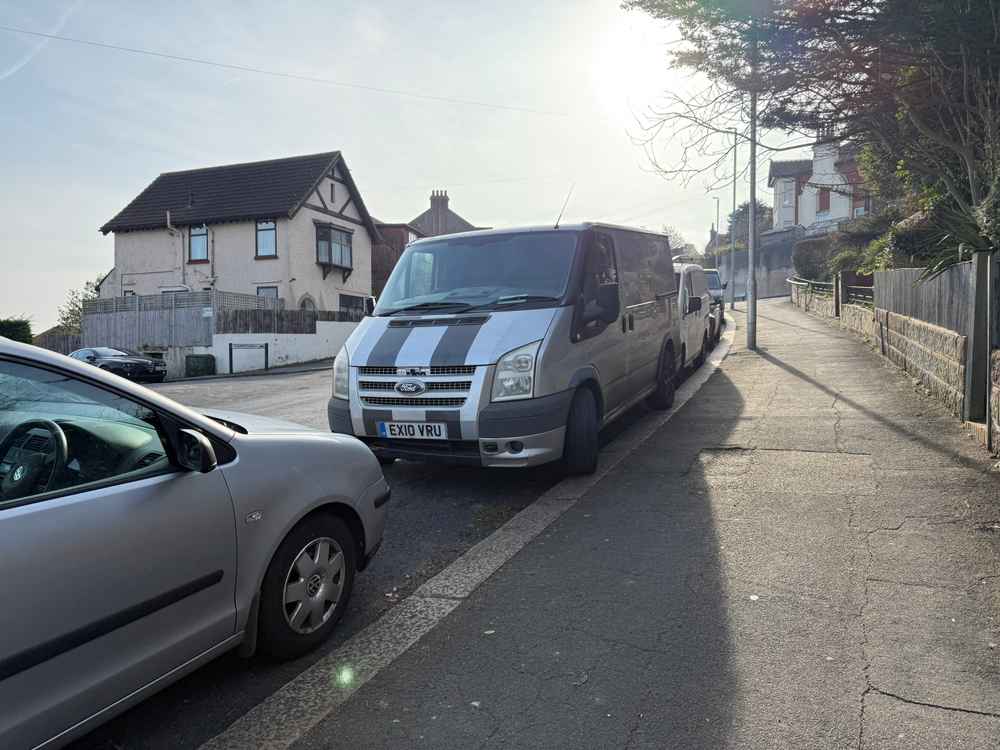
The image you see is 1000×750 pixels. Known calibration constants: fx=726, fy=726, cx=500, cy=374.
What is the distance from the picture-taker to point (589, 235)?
21.2 feet

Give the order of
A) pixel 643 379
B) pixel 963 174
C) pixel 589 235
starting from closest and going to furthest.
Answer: pixel 589 235 < pixel 643 379 < pixel 963 174

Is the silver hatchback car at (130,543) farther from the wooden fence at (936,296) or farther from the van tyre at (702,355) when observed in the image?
the van tyre at (702,355)

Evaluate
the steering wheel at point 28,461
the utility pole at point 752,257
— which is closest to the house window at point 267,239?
the utility pole at point 752,257

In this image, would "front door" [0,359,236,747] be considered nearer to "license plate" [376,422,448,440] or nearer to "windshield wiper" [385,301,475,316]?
"license plate" [376,422,448,440]

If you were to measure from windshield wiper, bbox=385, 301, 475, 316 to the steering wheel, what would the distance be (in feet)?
12.1

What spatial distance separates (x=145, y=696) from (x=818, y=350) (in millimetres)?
14740

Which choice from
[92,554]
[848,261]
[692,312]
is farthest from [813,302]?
[92,554]

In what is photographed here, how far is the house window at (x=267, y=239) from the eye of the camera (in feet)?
Result: 110

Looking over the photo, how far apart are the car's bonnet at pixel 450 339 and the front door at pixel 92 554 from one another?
276 cm

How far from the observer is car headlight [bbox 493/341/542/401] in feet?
17.6

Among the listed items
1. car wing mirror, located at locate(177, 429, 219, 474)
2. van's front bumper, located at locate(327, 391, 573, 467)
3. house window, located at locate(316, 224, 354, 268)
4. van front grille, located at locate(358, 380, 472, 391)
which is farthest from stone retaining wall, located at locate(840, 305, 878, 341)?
house window, located at locate(316, 224, 354, 268)

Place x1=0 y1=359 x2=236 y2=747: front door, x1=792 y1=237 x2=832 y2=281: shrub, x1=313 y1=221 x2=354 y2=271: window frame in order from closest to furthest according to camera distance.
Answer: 1. x1=0 y1=359 x2=236 y2=747: front door
2. x1=313 y1=221 x2=354 y2=271: window frame
3. x1=792 y1=237 x2=832 y2=281: shrub

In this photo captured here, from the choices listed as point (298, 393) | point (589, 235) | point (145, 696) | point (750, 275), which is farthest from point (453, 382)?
point (750, 275)

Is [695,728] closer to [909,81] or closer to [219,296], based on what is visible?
[909,81]
